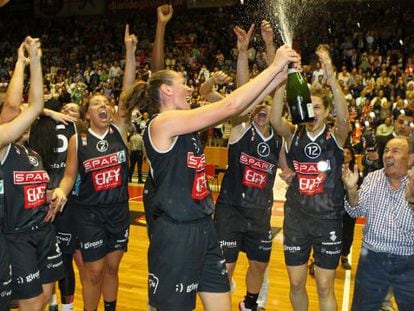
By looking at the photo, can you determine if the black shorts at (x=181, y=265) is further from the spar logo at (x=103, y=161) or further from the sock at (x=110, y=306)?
the sock at (x=110, y=306)

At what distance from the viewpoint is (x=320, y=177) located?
404 cm

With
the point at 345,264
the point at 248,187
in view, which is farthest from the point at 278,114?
the point at 345,264

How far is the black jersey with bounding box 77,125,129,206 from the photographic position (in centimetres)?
419

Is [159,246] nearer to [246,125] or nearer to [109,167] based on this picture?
[109,167]

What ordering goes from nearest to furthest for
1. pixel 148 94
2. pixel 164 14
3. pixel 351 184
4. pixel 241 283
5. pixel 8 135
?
pixel 8 135, pixel 148 94, pixel 351 184, pixel 164 14, pixel 241 283

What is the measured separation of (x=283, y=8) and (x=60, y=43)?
852 inches

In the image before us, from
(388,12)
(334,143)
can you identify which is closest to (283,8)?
(334,143)

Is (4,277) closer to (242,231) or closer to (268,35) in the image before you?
(242,231)

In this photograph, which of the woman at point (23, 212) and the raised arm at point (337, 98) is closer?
the woman at point (23, 212)

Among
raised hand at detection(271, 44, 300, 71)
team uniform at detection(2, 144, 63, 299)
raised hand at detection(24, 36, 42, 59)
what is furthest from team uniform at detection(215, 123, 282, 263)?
raised hand at detection(24, 36, 42, 59)

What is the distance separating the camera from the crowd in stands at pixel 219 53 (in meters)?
13.9

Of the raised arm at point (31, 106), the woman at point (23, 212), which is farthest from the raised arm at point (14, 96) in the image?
the raised arm at point (31, 106)

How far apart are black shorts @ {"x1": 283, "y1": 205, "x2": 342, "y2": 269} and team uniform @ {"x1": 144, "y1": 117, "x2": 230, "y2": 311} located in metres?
0.96

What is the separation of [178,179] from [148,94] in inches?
22.7
